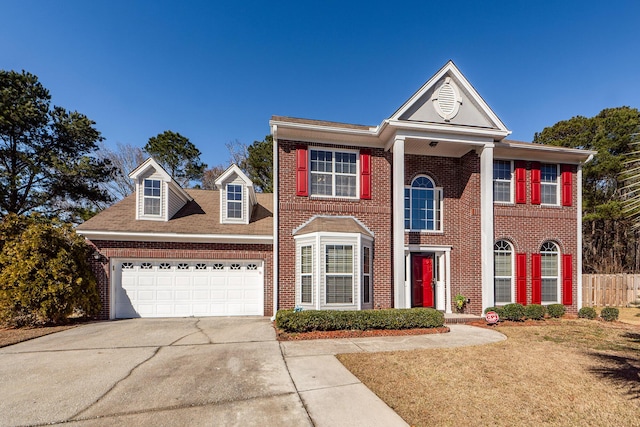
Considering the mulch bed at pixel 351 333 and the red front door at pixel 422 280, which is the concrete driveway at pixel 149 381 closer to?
the mulch bed at pixel 351 333

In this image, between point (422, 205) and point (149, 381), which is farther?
point (422, 205)

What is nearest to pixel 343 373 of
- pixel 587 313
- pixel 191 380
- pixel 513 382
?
pixel 191 380

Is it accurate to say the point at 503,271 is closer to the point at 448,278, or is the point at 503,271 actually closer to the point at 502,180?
the point at 448,278

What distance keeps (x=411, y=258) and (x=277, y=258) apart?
5071 mm

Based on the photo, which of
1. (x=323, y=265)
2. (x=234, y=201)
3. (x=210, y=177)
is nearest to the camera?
(x=323, y=265)

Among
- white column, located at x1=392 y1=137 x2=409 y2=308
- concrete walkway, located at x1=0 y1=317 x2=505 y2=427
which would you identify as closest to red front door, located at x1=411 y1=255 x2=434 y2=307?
white column, located at x1=392 y1=137 x2=409 y2=308

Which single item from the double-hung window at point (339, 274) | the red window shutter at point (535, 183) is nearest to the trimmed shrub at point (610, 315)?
the red window shutter at point (535, 183)

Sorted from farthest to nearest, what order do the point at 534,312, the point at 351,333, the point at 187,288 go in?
the point at 187,288 < the point at 534,312 < the point at 351,333

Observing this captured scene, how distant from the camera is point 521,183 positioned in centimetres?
1220

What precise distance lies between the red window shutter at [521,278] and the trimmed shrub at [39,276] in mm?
15180

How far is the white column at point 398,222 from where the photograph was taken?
34.0 ft

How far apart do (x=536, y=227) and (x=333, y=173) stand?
8281 mm

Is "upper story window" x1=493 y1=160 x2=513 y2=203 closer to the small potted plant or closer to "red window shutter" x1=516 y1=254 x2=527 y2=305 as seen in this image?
"red window shutter" x1=516 y1=254 x2=527 y2=305

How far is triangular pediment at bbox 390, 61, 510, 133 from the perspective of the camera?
11.0 metres
